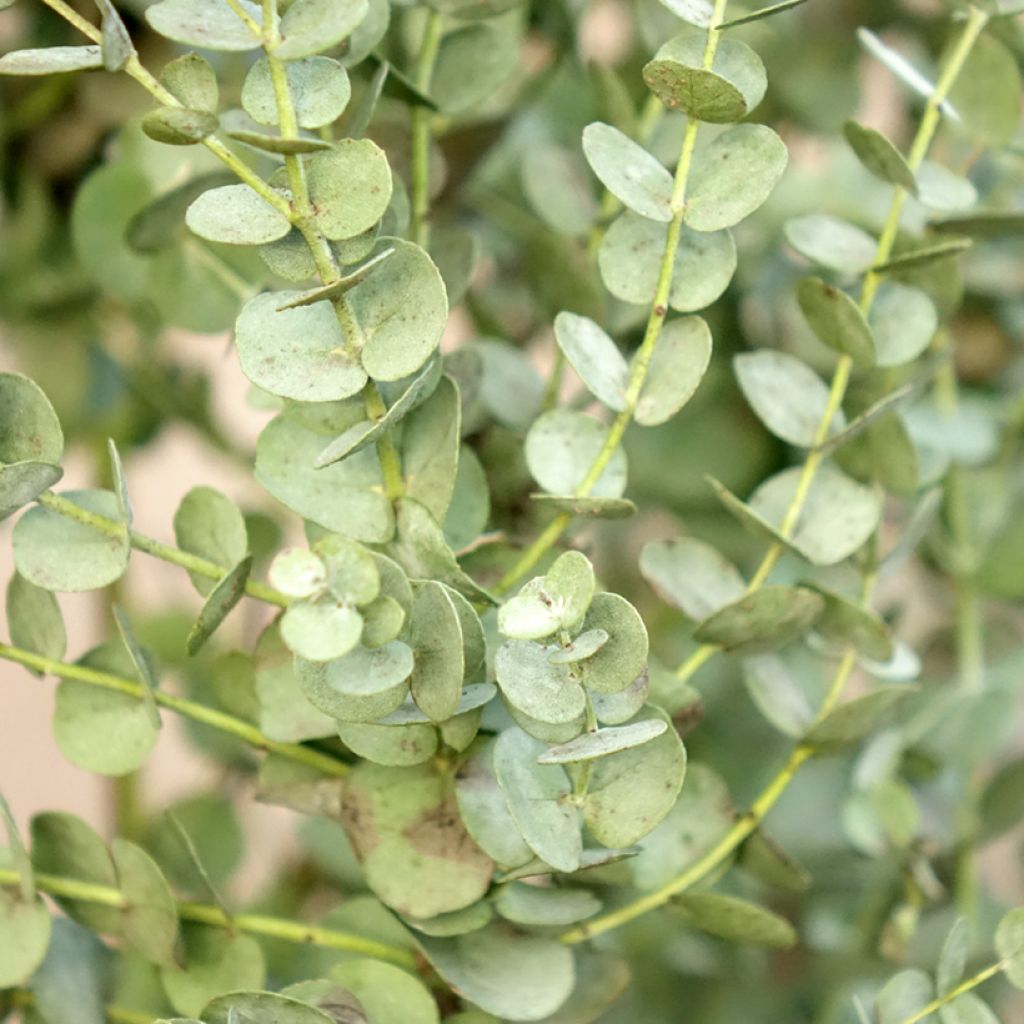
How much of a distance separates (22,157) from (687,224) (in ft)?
0.94

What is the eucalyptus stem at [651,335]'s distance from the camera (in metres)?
0.21

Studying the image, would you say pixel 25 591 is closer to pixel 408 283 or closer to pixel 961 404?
pixel 408 283

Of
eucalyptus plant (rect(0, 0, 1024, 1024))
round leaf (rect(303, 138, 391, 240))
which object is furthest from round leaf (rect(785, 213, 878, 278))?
round leaf (rect(303, 138, 391, 240))

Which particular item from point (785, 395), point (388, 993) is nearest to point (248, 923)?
point (388, 993)

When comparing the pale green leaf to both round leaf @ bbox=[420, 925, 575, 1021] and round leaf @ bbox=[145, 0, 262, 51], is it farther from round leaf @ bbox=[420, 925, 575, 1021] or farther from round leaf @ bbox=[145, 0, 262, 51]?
round leaf @ bbox=[420, 925, 575, 1021]

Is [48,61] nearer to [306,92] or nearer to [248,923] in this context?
[306,92]

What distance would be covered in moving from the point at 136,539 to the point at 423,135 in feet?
0.33

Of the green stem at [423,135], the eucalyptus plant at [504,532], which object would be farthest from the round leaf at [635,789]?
the green stem at [423,135]

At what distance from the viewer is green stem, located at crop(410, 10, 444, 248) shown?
262mm

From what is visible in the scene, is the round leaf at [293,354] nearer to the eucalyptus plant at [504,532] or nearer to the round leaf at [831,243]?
the eucalyptus plant at [504,532]

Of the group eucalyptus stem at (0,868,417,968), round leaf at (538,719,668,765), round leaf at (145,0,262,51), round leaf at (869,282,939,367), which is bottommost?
eucalyptus stem at (0,868,417,968)

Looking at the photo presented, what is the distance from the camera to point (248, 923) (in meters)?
0.25

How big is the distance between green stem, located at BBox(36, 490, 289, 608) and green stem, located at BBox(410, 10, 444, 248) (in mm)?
74

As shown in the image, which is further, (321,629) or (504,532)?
(504,532)
